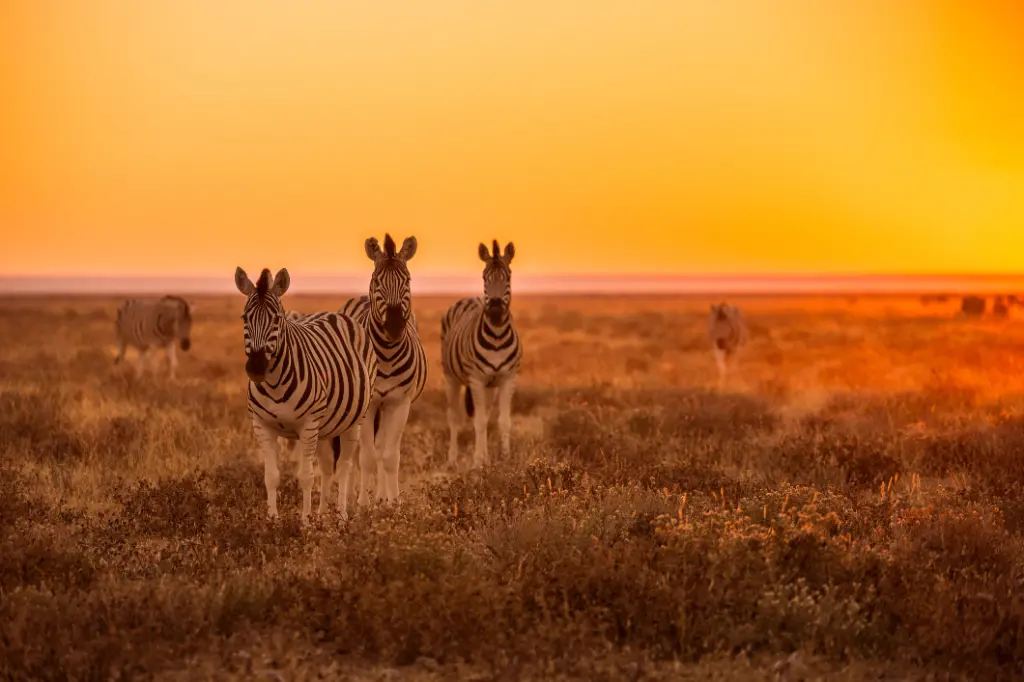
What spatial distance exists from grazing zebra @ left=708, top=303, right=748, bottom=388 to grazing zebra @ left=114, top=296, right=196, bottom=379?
12390mm

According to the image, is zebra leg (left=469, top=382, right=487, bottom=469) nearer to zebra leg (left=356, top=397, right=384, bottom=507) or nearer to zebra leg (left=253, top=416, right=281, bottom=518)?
zebra leg (left=356, top=397, right=384, bottom=507)

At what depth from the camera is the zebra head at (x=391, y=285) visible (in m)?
9.46

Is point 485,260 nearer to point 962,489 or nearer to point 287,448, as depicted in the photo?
point 287,448

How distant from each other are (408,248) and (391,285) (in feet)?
→ 1.60

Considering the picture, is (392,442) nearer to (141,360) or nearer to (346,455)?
(346,455)

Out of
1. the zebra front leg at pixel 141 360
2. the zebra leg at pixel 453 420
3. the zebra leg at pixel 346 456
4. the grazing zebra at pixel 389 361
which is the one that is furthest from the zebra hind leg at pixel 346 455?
the zebra front leg at pixel 141 360

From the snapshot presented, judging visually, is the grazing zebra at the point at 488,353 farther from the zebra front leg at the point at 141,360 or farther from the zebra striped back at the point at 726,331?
the zebra striped back at the point at 726,331

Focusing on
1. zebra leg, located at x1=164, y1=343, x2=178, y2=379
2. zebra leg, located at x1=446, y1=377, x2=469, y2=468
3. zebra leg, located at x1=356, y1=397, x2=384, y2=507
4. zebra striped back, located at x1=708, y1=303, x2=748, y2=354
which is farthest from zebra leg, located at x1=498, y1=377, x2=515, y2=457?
zebra leg, located at x1=164, y1=343, x2=178, y2=379

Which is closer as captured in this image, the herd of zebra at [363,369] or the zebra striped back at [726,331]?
the herd of zebra at [363,369]

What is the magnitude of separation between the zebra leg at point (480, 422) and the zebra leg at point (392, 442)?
1669 mm

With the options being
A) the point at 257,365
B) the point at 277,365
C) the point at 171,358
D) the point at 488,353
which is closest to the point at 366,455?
the point at 277,365

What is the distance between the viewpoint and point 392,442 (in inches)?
379

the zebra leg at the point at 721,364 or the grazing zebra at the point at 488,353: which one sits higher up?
the grazing zebra at the point at 488,353

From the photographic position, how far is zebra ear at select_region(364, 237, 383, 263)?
31.9 feet
